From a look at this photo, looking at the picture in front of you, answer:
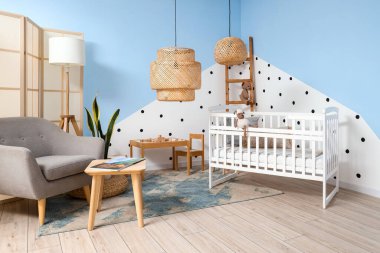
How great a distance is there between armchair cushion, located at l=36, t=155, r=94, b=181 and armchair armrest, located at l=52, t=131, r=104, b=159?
0.14 m

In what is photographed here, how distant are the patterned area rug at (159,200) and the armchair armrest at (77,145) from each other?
411 millimetres

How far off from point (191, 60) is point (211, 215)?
1.25 m

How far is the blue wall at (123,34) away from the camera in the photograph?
11.4 feet

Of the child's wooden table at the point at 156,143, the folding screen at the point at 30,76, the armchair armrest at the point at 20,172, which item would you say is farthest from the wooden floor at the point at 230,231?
the child's wooden table at the point at 156,143

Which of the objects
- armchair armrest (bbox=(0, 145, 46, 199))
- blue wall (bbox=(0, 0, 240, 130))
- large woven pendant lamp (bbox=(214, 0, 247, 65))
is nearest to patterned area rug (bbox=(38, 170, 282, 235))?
armchair armrest (bbox=(0, 145, 46, 199))

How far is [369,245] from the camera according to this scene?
188cm

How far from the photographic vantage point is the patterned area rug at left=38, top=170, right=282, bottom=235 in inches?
89.8

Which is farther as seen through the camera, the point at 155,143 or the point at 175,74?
the point at 155,143

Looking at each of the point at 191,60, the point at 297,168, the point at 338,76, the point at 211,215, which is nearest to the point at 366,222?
the point at 297,168

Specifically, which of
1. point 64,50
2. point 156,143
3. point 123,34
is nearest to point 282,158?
point 156,143

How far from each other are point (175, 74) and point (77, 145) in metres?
1.06

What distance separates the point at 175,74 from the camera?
257cm

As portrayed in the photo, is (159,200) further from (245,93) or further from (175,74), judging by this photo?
(245,93)

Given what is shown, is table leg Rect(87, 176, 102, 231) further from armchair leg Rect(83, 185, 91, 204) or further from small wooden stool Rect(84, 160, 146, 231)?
armchair leg Rect(83, 185, 91, 204)
